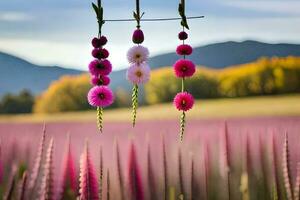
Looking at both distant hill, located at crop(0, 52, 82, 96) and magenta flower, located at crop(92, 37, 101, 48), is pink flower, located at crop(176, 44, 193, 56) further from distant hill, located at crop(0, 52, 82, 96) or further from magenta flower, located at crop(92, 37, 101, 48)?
distant hill, located at crop(0, 52, 82, 96)

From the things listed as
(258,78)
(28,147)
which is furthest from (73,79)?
(28,147)

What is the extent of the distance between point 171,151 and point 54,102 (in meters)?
6.65

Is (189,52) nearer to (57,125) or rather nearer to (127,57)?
(127,57)

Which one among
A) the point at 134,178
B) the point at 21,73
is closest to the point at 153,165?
the point at 134,178

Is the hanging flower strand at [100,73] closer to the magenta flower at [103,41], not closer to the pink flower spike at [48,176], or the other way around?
the magenta flower at [103,41]

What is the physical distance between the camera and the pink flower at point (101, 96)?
81cm

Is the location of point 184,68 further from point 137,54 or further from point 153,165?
point 153,165

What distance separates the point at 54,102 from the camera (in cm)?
788

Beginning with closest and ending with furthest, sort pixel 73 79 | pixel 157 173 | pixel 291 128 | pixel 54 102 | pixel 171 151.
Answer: pixel 157 173
pixel 171 151
pixel 291 128
pixel 73 79
pixel 54 102

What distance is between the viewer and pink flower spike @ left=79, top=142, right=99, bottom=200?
67cm

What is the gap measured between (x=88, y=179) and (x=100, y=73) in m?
0.21

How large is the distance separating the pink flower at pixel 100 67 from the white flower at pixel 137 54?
0.10 feet

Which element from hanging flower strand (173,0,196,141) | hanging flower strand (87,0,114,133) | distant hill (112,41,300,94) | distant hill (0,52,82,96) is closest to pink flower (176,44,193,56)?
hanging flower strand (173,0,196,141)

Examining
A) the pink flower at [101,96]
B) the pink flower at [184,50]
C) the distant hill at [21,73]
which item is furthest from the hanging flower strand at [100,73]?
the distant hill at [21,73]
